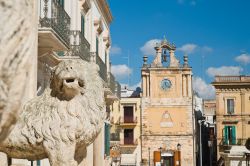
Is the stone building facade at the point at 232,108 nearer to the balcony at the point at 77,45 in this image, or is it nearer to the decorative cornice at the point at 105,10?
the decorative cornice at the point at 105,10

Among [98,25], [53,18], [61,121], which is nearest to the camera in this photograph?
[61,121]

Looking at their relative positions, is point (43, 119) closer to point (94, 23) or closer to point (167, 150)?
point (94, 23)

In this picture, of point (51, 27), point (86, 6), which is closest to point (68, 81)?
point (51, 27)

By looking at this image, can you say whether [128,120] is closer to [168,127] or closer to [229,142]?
[168,127]

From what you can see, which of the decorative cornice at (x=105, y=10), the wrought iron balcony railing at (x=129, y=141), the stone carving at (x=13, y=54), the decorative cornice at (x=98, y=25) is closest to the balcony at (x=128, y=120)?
the wrought iron balcony railing at (x=129, y=141)

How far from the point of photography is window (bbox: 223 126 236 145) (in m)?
37.6

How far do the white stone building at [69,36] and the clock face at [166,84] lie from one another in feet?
54.1

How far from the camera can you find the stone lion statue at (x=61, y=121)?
15.3 ft

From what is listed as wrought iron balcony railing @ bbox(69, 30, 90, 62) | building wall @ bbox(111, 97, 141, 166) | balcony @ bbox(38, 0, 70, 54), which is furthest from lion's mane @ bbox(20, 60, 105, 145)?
building wall @ bbox(111, 97, 141, 166)

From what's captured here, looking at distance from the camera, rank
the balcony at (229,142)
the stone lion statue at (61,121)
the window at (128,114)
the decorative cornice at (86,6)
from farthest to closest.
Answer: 1. the window at (128,114)
2. the balcony at (229,142)
3. the decorative cornice at (86,6)
4. the stone lion statue at (61,121)

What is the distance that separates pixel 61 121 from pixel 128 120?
34003 mm

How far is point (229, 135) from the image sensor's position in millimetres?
37969

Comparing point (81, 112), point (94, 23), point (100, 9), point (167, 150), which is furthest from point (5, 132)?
point (167, 150)

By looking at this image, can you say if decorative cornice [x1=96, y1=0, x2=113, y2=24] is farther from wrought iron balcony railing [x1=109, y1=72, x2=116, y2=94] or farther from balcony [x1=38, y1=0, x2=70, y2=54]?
balcony [x1=38, y1=0, x2=70, y2=54]
